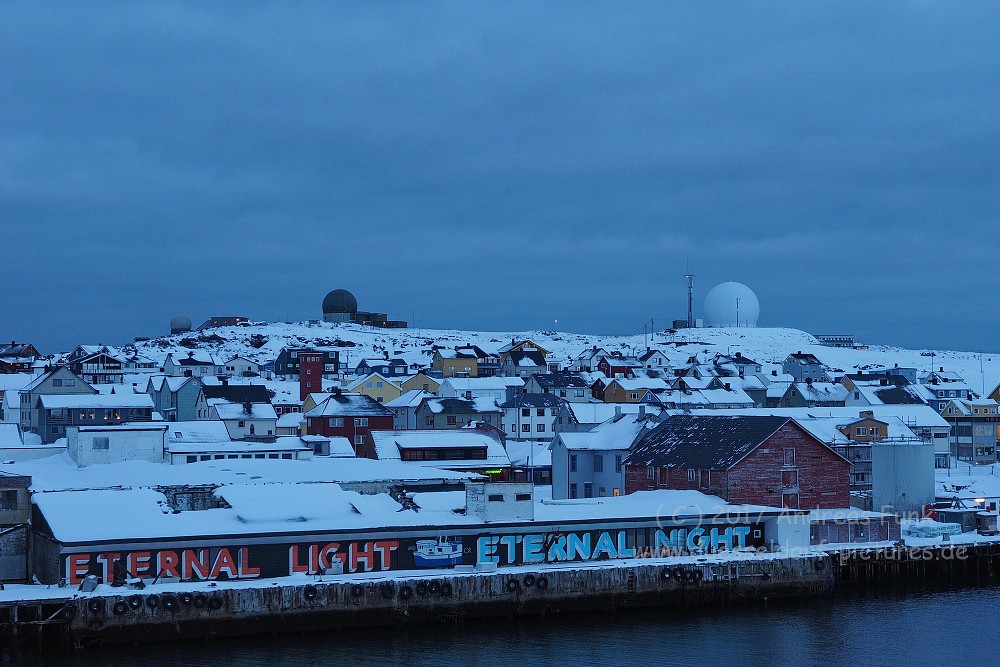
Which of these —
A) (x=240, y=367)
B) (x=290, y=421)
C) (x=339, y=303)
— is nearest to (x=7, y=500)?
(x=290, y=421)

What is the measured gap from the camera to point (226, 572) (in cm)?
3947

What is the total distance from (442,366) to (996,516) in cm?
8499

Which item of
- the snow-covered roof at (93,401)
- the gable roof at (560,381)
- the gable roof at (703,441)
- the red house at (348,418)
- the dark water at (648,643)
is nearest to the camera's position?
the dark water at (648,643)

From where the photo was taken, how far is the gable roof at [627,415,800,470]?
5234cm

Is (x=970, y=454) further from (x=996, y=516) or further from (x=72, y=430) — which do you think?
(x=72, y=430)

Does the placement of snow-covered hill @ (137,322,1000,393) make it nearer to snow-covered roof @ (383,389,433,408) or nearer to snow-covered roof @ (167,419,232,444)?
snow-covered roof @ (383,389,433,408)

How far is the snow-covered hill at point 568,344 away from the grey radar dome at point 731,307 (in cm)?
296

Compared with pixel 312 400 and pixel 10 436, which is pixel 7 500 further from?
pixel 312 400

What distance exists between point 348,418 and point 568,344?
9932 cm

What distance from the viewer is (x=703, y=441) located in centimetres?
5459

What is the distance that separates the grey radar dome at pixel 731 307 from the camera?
194 metres

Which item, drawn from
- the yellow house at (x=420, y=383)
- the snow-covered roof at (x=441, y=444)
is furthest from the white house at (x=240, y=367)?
the snow-covered roof at (x=441, y=444)

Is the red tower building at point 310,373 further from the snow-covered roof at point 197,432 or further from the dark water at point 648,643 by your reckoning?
the dark water at point 648,643

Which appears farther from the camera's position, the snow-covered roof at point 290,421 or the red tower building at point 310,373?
the red tower building at point 310,373
